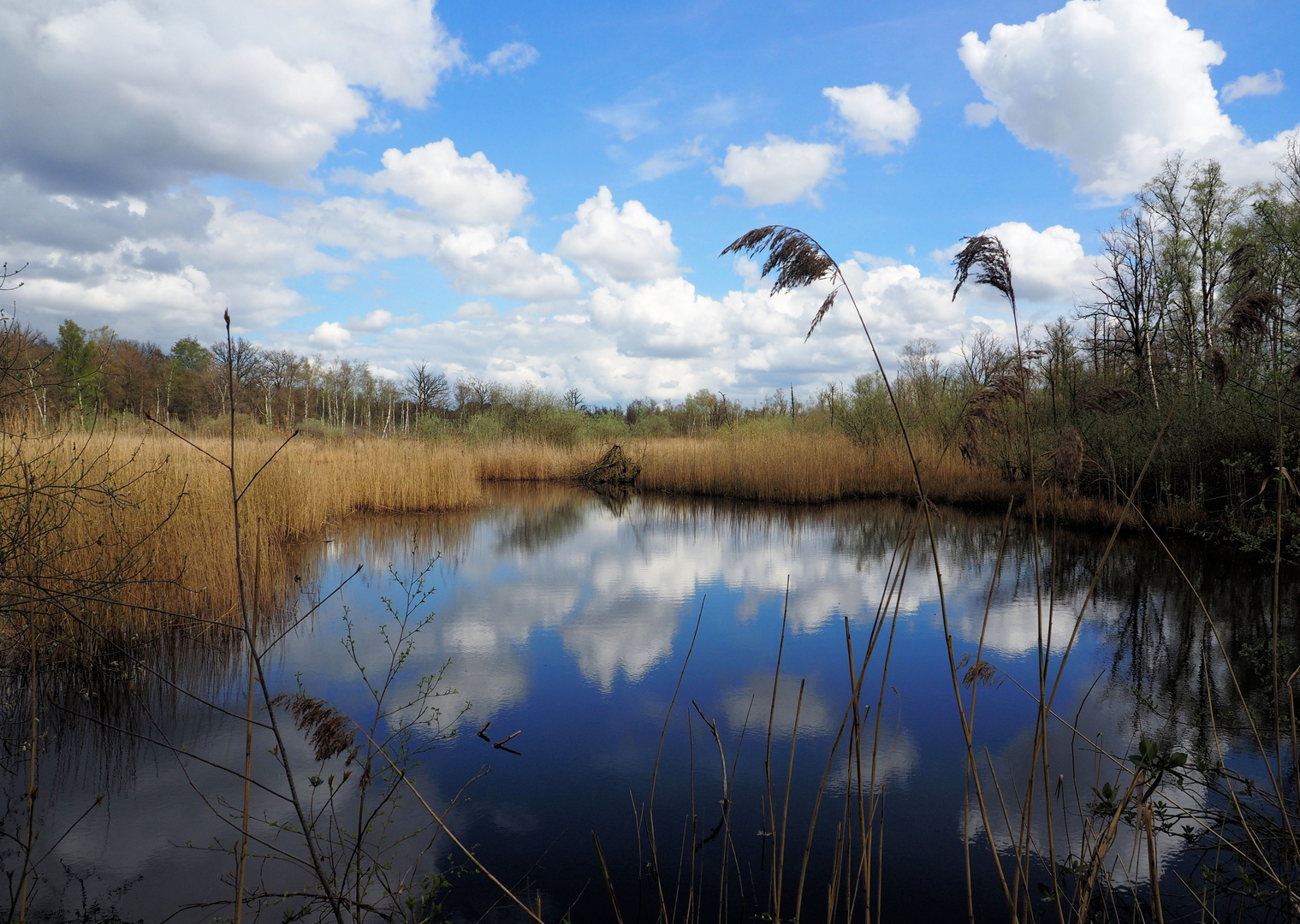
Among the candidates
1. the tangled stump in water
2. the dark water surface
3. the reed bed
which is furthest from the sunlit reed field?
the dark water surface

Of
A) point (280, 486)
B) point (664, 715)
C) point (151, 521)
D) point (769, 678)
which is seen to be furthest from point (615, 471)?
point (664, 715)

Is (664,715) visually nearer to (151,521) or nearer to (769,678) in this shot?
(769,678)

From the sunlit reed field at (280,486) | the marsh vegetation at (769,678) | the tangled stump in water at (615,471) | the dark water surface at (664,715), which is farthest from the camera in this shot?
the tangled stump in water at (615,471)

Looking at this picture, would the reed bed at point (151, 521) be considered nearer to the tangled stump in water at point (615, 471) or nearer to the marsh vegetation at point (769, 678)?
the marsh vegetation at point (769, 678)

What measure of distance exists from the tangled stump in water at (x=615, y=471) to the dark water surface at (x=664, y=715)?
9.70m

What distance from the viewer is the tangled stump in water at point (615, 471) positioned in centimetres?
1720

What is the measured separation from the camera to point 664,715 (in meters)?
3.46

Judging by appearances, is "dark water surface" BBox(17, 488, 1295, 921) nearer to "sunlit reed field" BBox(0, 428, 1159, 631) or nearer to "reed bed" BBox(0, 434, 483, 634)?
"reed bed" BBox(0, 434, 483, 634)

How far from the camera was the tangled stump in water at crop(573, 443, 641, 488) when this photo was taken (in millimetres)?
17203

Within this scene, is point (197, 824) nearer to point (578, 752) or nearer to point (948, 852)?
point (578, 752)

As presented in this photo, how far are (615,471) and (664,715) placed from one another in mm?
14049

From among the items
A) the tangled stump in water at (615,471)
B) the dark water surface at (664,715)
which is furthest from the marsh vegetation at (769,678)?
the tangled stump in water at (615,471)

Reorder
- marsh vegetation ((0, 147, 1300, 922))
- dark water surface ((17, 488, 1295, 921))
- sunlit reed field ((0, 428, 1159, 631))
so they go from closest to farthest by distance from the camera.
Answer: marsh vegetation ((0, 147, 1300, 922)) → dark water surface ((17, 488, 1295, 921)) → sunlit reed field ((0, 428, 1159, 631))

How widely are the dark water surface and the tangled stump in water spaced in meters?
9.70
